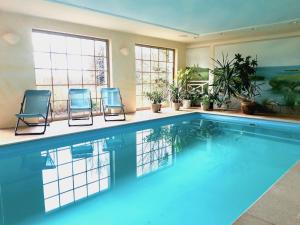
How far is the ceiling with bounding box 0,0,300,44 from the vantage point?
425cm

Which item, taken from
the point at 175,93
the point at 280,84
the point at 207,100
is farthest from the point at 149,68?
the point at 280,84

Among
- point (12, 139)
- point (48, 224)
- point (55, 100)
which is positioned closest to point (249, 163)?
point (48, 224)

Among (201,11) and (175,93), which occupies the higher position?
(201,11)

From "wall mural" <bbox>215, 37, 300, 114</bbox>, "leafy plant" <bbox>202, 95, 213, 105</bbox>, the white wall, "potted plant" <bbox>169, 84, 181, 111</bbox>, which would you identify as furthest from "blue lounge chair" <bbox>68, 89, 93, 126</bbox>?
"wall mural" <bbox>215, 37, 300, 114</bbox>

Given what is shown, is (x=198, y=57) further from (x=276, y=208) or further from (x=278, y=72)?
(x=276, y=208)

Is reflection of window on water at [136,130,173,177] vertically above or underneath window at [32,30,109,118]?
underneath

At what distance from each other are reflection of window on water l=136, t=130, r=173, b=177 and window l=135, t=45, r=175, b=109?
323cm

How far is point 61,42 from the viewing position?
6.23 m

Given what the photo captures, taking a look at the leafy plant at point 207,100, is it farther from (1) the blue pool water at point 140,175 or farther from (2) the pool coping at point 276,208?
(2) the pool coping at point 276,208

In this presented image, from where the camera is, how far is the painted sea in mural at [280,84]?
22.8ft

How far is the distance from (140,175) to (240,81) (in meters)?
5.31

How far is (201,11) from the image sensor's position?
15.5 feet

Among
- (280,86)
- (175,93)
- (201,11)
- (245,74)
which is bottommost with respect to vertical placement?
(175,93)

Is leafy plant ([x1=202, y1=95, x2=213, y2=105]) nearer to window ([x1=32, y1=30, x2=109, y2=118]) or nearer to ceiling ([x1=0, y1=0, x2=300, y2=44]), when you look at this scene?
ceiling ([x1=0, y1=0, x2=300, y2=44])
